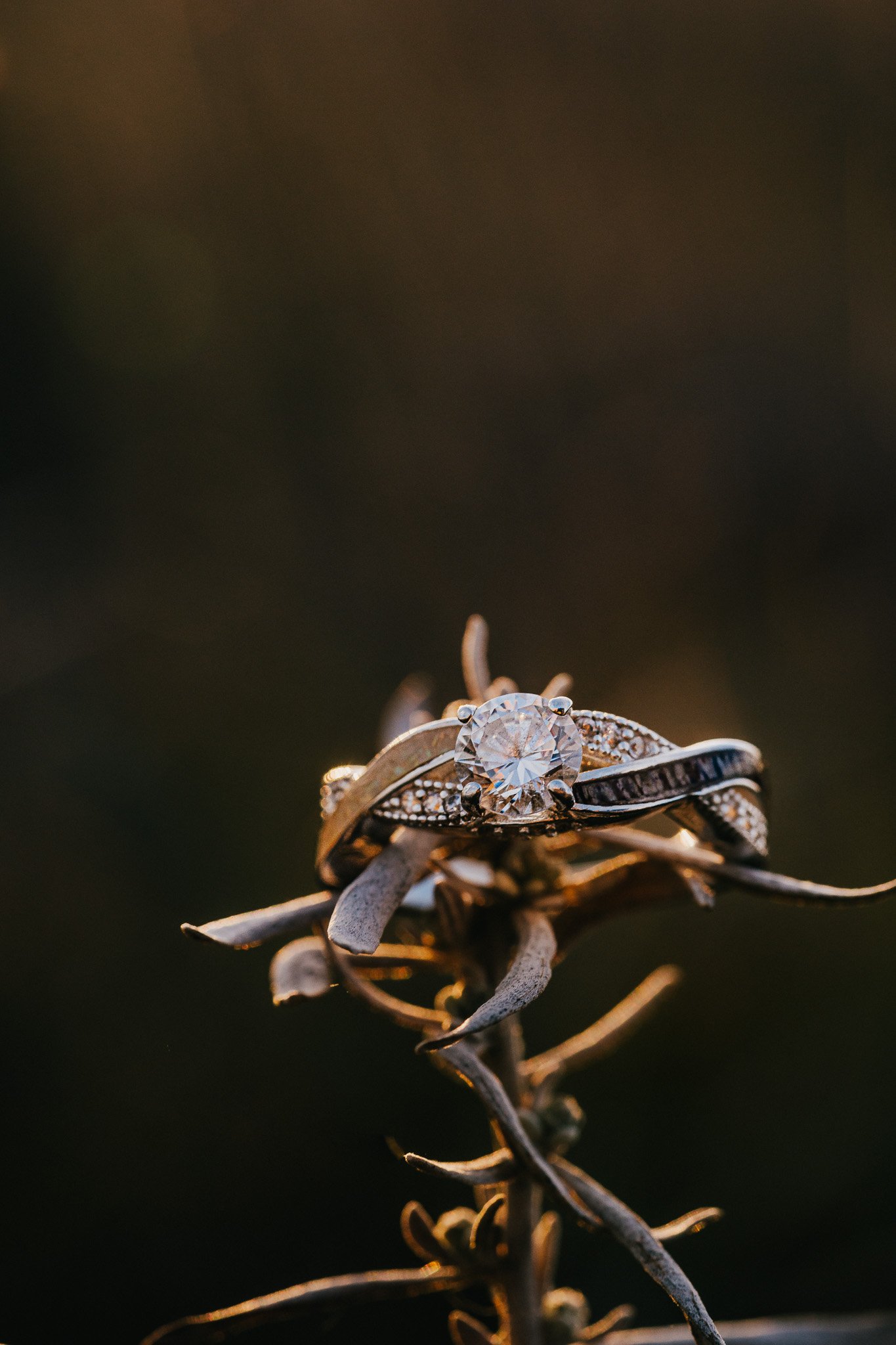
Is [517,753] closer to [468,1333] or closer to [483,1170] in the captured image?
[483,1170]

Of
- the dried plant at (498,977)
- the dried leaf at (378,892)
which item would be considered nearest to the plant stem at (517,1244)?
the dried plant at (498,977)

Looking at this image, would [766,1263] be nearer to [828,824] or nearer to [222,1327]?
[828,824]

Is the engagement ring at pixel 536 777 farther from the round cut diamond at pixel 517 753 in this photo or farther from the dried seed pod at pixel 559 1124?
the dried seed pod at pixel 559 1124

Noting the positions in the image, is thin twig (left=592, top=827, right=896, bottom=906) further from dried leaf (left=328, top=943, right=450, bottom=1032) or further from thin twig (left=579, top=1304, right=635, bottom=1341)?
thin twig (left=579, top=1304, right=635, bottom=1341)

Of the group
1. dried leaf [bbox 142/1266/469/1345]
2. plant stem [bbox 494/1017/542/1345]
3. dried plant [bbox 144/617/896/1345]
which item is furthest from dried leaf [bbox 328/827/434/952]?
dried leaf [bbox 142/1266/469/1345]

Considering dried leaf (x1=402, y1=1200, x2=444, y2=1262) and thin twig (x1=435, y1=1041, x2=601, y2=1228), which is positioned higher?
thin twig (x1=435, y1=1041, x2=601, y2=1228)

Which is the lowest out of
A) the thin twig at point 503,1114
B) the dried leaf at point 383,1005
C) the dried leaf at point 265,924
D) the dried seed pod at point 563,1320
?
the dried seed pod at point 563,1320

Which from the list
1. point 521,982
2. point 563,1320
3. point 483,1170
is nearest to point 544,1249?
point 563,1320

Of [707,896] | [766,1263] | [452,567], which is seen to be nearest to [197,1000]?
A: [452,567]
